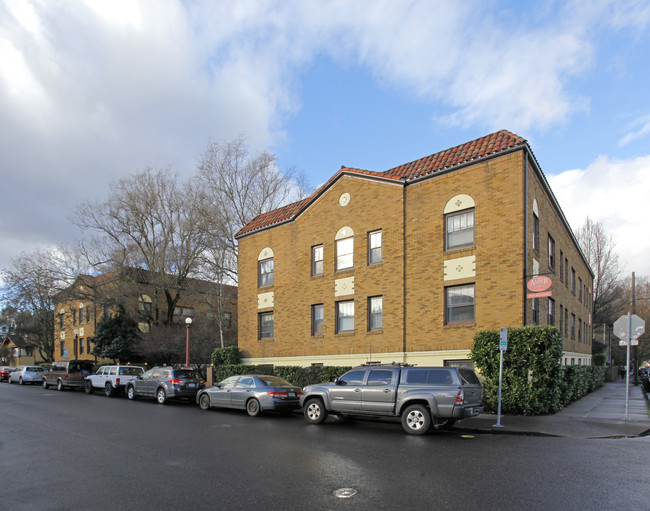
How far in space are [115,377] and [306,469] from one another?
62.7 ft

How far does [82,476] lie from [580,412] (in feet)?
47.8

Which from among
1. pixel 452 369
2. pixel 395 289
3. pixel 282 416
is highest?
pixel 395 289

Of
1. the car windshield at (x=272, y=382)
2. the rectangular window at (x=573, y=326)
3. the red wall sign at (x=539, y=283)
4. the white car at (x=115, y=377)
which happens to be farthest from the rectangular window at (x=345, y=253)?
the rectangular window at (x=573, y=326)

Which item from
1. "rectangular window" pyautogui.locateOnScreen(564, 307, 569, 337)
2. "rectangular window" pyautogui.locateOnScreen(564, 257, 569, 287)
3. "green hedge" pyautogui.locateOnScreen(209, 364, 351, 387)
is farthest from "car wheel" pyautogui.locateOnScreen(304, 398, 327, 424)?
"rectangular window" pyautogui.locateOnScreen(564, 257, 569, 287)

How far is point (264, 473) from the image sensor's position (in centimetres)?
753

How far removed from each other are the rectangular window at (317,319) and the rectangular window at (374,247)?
140 inches

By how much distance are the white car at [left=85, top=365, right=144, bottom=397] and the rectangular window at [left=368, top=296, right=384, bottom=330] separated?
1179 centimetres

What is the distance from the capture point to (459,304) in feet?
57.5

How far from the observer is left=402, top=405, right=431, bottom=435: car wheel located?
11344 millimetres

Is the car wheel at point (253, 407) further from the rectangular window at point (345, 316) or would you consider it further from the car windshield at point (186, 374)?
the rectangular window at point (345, 316)

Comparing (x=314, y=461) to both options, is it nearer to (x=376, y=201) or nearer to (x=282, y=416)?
(x=282, y=416)

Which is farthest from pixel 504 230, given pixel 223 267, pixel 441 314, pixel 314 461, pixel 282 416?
pixel 223 267

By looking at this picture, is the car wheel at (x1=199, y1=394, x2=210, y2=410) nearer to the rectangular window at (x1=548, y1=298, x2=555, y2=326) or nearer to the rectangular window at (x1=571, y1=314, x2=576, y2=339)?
the rectangular window at (x1=548, y1=298, x2=555, y2=326)

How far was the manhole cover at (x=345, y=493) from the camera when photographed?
6.27m
